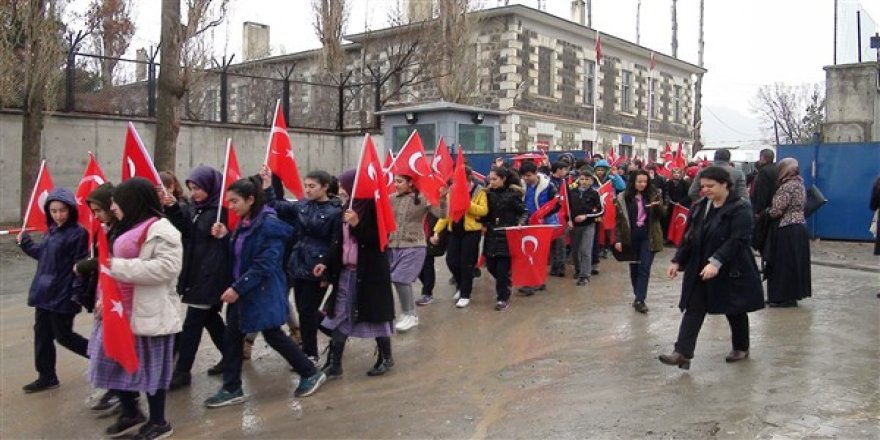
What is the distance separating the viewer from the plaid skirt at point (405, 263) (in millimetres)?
7605

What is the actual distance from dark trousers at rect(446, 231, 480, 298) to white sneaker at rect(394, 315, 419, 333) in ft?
3.85

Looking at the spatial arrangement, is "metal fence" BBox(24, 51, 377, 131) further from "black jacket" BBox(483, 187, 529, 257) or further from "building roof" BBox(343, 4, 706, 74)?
"black jacket" BBox(483, 187, 529, 257)

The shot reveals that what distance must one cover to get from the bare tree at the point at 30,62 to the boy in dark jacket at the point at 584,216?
9439 millimetres

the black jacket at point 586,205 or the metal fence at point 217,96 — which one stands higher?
the metal fence at point 217,96

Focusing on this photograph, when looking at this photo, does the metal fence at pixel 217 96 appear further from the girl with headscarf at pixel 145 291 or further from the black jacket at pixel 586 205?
the girl with headscarf at pixel 145 291

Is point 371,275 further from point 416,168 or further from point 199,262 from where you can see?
point 416,168

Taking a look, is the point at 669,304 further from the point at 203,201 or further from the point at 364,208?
the point at 203,201

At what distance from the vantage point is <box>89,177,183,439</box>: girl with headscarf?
4559 millimetres

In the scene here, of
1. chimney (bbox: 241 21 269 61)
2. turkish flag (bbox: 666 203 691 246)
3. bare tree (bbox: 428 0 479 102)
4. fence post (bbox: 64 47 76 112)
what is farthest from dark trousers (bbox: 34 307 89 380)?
chimney (bbox: 241 21 269 61)

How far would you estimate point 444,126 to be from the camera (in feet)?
55.7

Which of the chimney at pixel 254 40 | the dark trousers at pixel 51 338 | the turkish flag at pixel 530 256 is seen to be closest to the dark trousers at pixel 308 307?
the dark trousers at pixel 51 338

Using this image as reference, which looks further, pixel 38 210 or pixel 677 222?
pixel 677 222

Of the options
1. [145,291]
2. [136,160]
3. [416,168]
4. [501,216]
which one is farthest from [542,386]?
[136,160]

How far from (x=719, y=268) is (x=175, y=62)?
1169 centimetres
